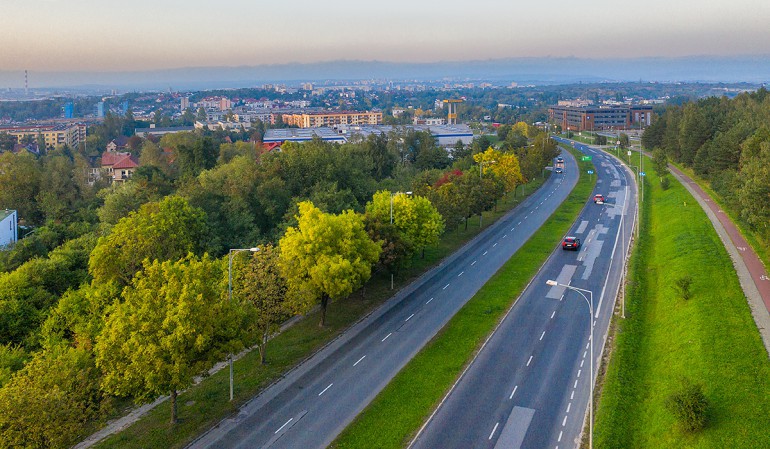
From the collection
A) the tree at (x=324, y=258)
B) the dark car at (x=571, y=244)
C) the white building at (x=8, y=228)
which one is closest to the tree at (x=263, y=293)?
the tree at (x=324, y=258)

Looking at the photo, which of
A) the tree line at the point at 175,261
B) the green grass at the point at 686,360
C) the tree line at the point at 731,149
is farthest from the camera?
the tree line at the point at 731,149

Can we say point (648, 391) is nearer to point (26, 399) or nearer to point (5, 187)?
point (26, 399)

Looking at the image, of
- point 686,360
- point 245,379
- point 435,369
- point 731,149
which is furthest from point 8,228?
point 731,149

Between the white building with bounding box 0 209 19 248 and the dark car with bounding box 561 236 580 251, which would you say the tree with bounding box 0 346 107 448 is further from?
the dark car with bounding box 561 236 580 251

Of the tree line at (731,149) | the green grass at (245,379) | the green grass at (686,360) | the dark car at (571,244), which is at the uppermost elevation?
the tree line at (731,149)

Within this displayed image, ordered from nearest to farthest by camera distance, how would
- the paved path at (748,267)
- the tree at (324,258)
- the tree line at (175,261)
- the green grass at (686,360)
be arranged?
the green grass at (686,360)
the tree line at (175,261)
the paved path at (748,267)
the tree at (324,258)

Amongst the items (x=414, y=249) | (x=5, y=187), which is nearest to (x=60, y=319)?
(x=414, y=249)

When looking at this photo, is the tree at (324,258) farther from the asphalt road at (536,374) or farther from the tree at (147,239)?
the tree at (147,239)

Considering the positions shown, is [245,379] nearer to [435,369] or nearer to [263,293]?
[263,293]
